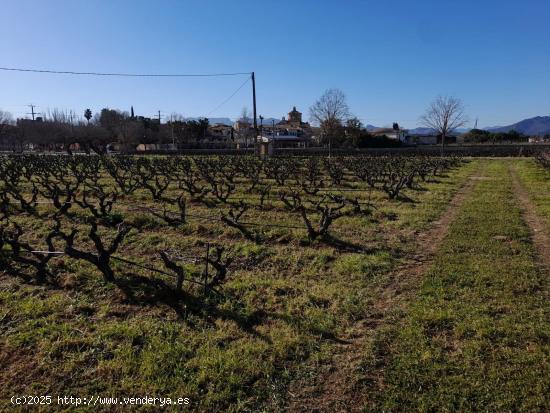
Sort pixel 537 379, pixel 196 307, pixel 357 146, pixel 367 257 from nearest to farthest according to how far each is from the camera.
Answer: pixel 537 379
pixel 196 307
pixel 367 257
pixel 357 146

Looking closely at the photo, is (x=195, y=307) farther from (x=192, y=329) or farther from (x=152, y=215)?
(x=152, y=215)

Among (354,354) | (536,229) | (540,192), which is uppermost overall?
(540,192)

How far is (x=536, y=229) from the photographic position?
358 inches

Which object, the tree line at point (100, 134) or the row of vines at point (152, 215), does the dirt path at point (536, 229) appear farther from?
the tree line at point (100, 134)

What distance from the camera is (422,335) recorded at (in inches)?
168

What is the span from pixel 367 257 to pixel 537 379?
12.1 ft

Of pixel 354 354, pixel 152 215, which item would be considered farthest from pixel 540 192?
pixel 354 354

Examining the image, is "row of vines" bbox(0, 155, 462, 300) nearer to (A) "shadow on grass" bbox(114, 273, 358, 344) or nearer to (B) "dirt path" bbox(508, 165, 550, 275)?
(A) "shadow on grass" bbox(114, 273, 358, 344)

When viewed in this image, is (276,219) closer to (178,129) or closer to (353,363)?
(353,363)

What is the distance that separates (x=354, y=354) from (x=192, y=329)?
1.81 metres

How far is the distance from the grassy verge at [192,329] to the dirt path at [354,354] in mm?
153

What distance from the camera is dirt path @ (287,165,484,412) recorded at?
10.8ft

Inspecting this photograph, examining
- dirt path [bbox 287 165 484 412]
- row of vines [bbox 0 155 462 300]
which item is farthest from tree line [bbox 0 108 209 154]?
dirt path [bbox 287 165 484 412]

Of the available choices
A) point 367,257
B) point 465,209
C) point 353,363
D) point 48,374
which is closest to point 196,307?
point 48,374
